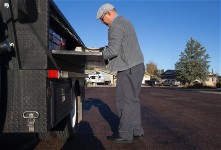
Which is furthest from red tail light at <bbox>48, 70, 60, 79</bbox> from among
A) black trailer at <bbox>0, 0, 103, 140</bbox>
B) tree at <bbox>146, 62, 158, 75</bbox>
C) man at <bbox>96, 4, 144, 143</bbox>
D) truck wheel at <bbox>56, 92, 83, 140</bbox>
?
tree at <bbox>146, 62, 158, 75</bbox>

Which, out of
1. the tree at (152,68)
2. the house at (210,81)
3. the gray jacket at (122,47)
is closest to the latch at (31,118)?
the gray jacket at (122,47)

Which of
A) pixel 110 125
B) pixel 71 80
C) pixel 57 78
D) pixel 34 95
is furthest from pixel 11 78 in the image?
pixel 110 125

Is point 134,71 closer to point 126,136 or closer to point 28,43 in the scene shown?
point 126,136

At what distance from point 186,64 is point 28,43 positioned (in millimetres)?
90250

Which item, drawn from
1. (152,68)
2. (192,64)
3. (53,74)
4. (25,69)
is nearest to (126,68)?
(53,74)

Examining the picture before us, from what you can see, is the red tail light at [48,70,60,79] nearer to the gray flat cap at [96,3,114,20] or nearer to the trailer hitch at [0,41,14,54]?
the trailer hitch at [0,41,14,54]

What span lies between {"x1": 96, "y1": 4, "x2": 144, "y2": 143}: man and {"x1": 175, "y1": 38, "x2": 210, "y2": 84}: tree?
8748cm

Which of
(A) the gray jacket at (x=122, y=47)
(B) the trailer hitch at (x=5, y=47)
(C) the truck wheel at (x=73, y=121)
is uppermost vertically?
(A) the gray jacket at (x=122, y=47)

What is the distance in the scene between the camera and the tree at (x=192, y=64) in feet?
300

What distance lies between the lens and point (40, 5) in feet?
12.8

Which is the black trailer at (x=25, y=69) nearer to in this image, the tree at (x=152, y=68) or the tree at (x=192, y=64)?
the tree at (x=192, y=64)

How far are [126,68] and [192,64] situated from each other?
87619mm

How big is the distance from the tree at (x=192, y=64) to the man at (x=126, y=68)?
287 ft

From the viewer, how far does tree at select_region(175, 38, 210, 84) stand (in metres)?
91.3
